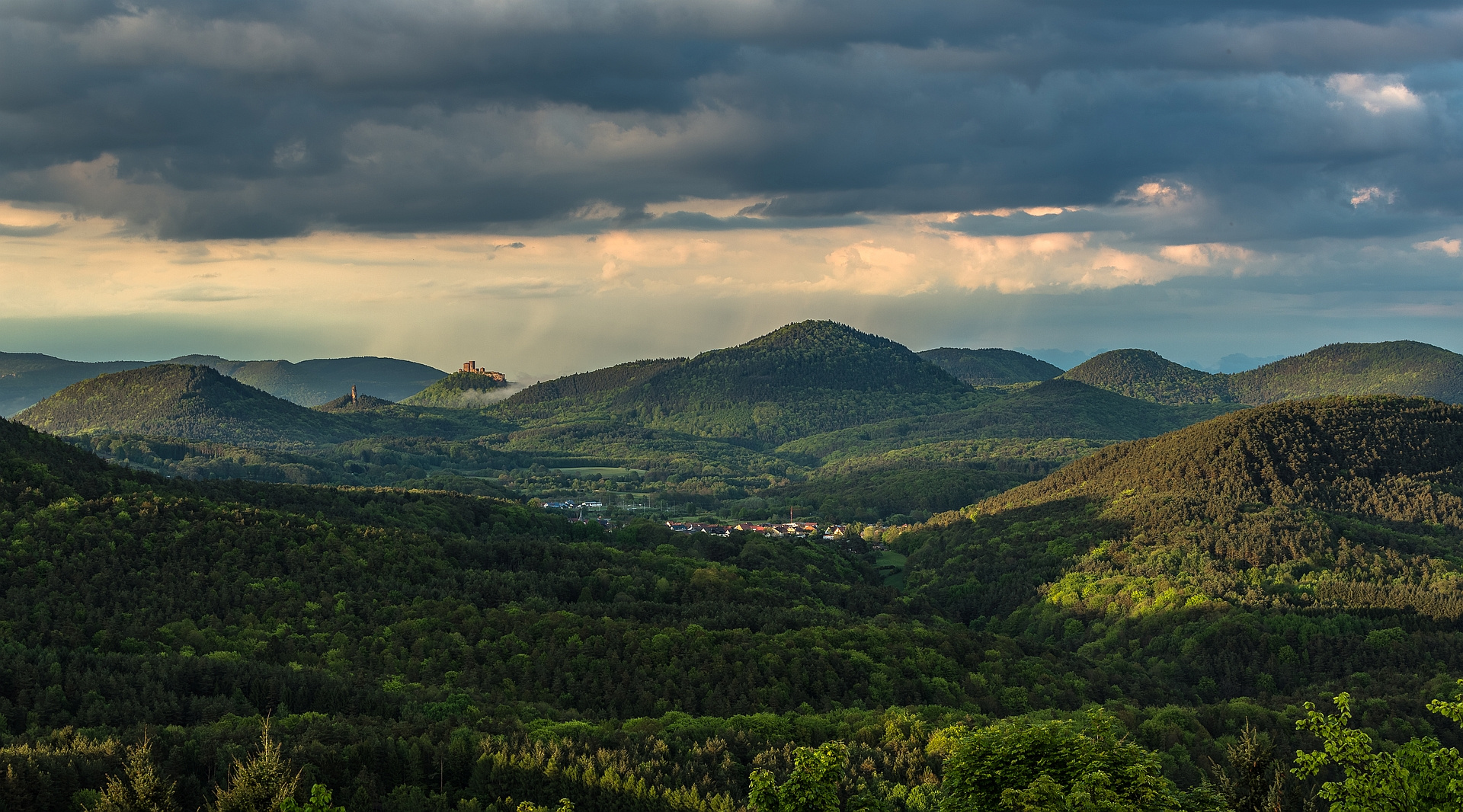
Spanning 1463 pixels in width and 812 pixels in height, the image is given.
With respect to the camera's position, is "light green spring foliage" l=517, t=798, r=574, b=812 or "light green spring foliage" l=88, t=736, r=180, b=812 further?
"light green spring foliage" l=88, t=736, r=180, b=812

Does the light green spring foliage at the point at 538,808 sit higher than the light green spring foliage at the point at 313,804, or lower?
lower

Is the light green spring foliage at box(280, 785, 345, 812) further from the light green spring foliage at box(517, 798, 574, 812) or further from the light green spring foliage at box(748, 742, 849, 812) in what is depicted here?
the light green spring foliage at box(748, 742, 849, 812)

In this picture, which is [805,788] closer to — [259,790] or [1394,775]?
[1394,775]

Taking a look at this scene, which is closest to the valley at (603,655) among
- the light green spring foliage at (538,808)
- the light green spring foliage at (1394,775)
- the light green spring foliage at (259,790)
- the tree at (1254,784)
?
the light green spring foliage at (538,808)

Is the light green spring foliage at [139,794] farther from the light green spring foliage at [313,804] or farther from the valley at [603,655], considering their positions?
the light green spring foliage at [313,804]

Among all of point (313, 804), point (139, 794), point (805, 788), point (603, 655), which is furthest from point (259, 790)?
point (603, 655)

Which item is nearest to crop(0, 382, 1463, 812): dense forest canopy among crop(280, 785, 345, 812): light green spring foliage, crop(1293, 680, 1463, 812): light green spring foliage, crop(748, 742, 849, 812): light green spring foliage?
crop(748, 742, 849, 812): light green spring foliage
